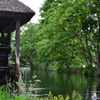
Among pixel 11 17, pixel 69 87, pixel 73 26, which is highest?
pixel 73 26

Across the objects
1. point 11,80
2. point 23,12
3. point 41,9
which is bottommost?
point 11,80

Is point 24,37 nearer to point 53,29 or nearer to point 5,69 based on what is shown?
point 53,29

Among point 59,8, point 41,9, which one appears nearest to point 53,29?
point 59,8

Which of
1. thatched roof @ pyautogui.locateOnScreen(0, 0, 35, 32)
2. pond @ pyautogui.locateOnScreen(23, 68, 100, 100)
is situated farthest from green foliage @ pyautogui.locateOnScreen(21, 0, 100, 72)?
thatched roof @ pyautogui.locateOnScreen(0, 0, 35, 32)

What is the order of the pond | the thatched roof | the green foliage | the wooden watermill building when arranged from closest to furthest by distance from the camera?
the thatched roof < the wooden watermill building < the pond < the green foliage

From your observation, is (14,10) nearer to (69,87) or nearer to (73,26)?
(69,87)

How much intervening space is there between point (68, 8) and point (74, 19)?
1562mm

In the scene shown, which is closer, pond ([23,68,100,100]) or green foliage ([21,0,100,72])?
pond ([23,68,100,100])

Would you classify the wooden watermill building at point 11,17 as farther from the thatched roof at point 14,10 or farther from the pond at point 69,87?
the pond at point 69,87

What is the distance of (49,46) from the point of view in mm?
29766

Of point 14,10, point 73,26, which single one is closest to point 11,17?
point 14,10

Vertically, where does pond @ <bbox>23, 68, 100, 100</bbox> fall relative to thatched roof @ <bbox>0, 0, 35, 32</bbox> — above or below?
below

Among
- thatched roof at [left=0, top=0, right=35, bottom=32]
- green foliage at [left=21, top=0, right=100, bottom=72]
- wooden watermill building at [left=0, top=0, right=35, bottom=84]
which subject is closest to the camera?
thatched roof at [left=0, top=0, right=35, bottom=32]

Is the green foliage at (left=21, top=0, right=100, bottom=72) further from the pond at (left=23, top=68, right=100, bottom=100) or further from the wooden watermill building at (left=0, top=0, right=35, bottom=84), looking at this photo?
the wooden watermill building at (left=0, top=0, right=35, bottom=84)
